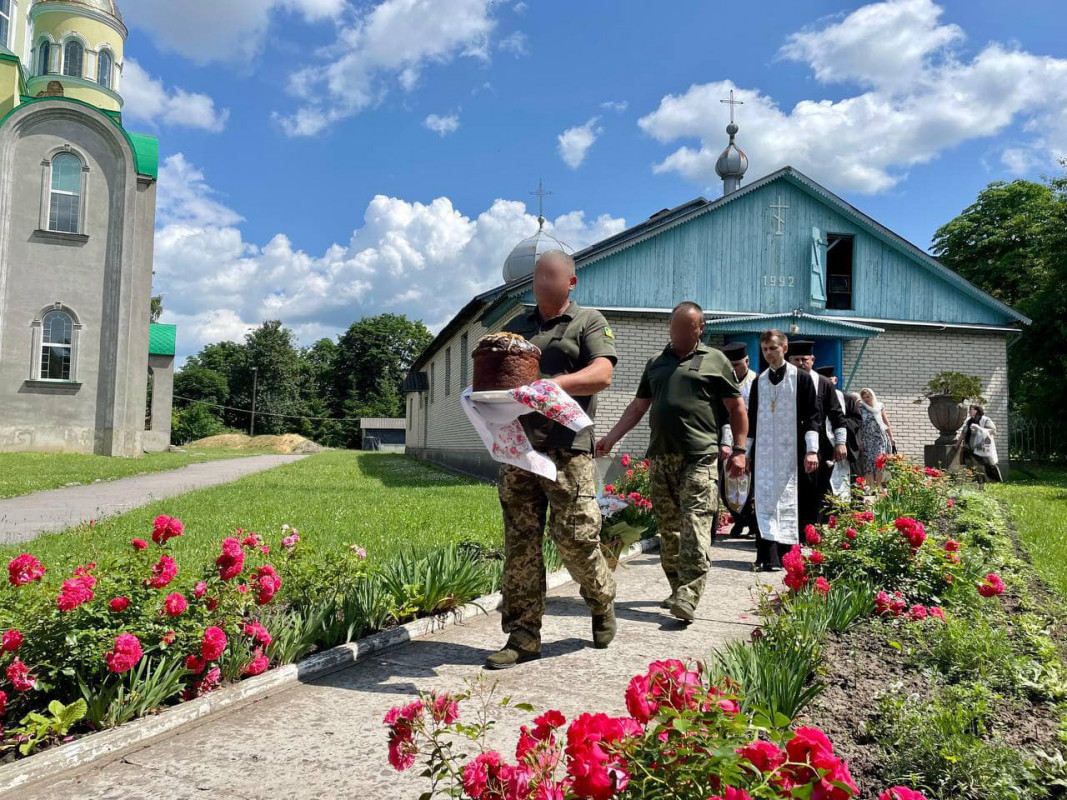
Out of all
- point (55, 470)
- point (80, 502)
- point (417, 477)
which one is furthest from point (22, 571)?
point (55, 470)

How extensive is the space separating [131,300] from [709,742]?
27.2 meters

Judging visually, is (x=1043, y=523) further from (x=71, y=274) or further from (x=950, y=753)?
(x=71, y=274)

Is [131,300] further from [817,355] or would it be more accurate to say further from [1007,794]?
[1007,794]

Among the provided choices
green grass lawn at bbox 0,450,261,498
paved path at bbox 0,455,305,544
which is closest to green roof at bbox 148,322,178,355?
green grass lawn at bbox 0,450,261,498

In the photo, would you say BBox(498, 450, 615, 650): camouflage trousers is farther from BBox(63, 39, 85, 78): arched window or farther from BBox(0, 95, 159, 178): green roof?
BBox(63, 39, 85, 78): arched window

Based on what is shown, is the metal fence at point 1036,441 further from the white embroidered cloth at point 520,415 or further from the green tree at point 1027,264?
the white embroidered cloth at point 520,415

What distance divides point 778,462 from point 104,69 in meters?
32.2

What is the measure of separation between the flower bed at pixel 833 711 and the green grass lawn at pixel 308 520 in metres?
2.81

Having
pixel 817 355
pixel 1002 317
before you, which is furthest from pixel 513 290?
pixel 1002 317

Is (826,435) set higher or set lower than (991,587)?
higher

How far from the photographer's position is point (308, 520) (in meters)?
8.64

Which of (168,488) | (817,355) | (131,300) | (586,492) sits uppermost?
(131,300)

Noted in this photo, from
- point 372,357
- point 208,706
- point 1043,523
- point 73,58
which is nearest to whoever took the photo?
point 208,706

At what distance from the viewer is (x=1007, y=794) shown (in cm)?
216
